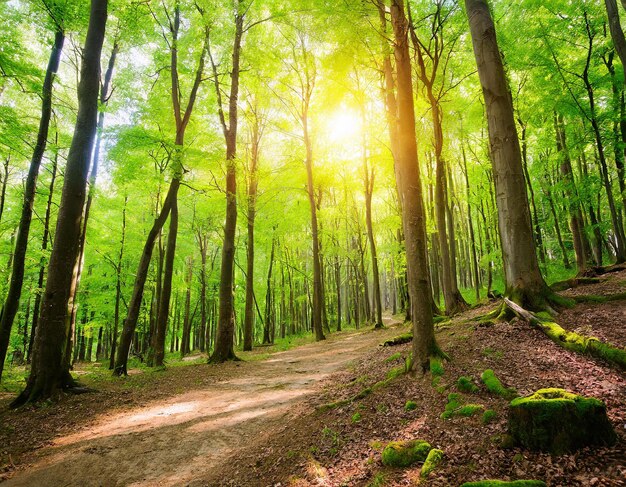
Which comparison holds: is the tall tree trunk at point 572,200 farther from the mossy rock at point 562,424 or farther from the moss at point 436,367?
the mossy rock at point 562,424

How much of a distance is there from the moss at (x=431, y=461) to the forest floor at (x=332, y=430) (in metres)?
0.07

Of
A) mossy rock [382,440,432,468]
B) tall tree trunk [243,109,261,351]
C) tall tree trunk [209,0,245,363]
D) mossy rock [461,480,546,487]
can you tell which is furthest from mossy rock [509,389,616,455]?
tall tree trunk [243,109,261,351]

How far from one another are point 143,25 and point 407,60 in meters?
10.5

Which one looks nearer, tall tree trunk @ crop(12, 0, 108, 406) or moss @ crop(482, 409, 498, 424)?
moss @ crop(482, 409, 498, 424)

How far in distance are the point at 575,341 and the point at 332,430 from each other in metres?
3.67

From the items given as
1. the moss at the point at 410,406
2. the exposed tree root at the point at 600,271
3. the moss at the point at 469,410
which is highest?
the exposed tree root at the point at 600,271

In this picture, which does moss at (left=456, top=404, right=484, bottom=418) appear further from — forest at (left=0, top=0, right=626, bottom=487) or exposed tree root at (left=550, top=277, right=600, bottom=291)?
exposed tree root at (left=550, top=277, right=600, bottom=291)

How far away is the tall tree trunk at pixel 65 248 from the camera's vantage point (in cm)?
689

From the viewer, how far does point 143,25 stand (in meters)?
11.8

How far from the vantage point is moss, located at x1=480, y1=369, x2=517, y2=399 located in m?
3.96

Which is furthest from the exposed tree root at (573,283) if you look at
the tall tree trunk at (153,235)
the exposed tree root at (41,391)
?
the exposed tree root at (41,391)

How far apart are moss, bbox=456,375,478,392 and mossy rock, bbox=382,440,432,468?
130 centimetres

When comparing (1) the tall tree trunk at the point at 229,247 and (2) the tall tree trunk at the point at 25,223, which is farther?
(1) the tall tree trunk at the point at 229,247

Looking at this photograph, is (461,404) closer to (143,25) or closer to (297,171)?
(143,25)
